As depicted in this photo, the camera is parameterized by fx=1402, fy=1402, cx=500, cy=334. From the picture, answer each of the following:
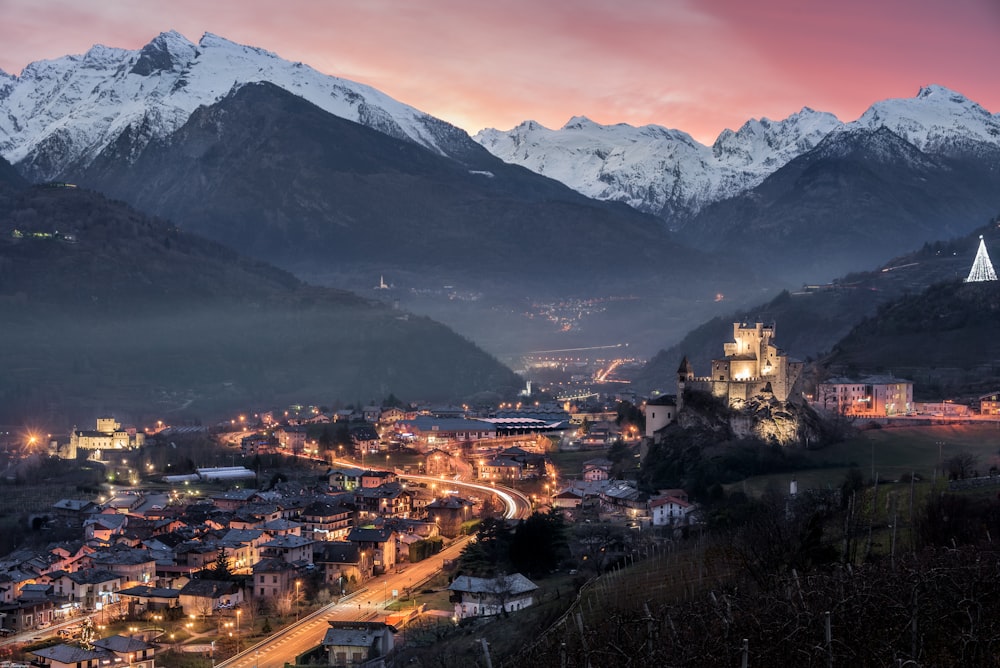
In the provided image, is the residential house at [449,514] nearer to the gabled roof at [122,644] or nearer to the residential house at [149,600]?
the residential house at [149,600]

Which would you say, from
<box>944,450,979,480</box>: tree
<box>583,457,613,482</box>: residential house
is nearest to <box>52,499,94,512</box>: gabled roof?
<box>583,457,613,482</box>: residential house

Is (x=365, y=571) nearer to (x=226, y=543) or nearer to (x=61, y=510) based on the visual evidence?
(x=226, y=543)

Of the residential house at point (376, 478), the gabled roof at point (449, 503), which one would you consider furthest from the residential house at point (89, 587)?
the residential house at point (376, 478)

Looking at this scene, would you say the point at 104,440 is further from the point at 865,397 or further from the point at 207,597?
the point at 207,597

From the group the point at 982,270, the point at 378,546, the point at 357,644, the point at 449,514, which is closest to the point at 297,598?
the point at 378,546

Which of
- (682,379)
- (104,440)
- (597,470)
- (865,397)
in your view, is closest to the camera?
(597,470)

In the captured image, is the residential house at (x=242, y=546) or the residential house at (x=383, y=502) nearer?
the residential house at (x=242, y=546)

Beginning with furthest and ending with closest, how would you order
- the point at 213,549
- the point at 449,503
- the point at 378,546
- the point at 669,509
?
the point at 449,503 < the point at 669,509 < the point at 378,546 < the point at 213,549
